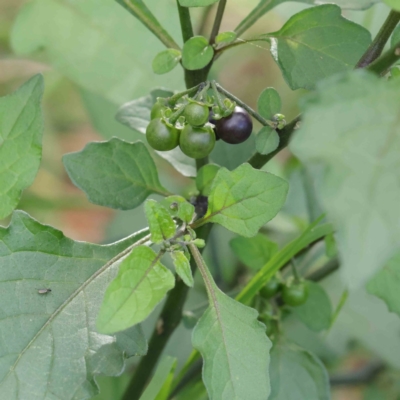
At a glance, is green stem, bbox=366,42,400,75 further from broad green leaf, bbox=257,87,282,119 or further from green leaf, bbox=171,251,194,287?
green leaf, bbox=171,251,194,287

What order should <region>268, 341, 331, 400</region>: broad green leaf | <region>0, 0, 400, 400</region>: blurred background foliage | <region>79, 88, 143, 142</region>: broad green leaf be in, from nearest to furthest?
<region>268, 341, 331, 400</region>: broad green leaf, <region>0, 0, 400, 400</region>: blurred background foliage, <region>79, 88, 143, 142</region>: broad green leaf

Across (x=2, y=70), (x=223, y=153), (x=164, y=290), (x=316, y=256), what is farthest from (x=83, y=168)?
(x=2, y=70)

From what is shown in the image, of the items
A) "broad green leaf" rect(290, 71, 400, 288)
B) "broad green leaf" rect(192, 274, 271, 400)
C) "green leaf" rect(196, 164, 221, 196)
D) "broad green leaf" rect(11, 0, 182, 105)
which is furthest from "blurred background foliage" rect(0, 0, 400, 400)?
"broad green leaf" rect(290, 71, 400, 288)

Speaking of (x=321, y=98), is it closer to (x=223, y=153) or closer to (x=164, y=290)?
(x=164, y=290)

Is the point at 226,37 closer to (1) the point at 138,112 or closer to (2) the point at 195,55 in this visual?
(2) the point at 195,55

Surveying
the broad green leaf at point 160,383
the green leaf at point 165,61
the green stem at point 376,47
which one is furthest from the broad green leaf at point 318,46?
the broad green leaf at point 160,383

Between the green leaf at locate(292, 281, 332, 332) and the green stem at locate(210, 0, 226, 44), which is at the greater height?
the green stem at locate(210, 0, 226, 44)
